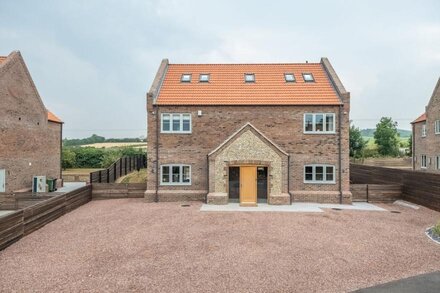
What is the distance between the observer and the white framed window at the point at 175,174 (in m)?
18.7

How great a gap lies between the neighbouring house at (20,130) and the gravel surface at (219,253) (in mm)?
9799

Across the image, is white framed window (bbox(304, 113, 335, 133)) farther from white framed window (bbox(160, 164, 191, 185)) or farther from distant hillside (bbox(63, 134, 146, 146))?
distant hillside (bbox(63, 134, 146, 146))

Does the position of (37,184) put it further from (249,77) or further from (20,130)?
(249,77)

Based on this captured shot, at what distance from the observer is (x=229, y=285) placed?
696 cm

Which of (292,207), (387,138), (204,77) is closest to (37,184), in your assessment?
(204,77)

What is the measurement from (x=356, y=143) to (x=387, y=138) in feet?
36.5

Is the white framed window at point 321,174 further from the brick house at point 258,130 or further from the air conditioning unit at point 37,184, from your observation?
the air conditioning unit at point 37,184

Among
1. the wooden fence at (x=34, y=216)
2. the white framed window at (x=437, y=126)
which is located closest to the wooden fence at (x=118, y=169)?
the wooden fence at (x=34, y=216)

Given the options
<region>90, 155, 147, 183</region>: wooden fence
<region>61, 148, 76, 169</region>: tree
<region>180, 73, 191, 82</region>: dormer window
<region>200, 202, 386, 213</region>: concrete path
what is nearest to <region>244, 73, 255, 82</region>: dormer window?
<region>180, 73, 191, 82</region>: dormer window

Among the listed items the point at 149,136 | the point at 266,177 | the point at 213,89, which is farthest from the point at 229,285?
the point at 213,89

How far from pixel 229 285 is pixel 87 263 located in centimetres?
464

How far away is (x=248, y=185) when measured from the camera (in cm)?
1753

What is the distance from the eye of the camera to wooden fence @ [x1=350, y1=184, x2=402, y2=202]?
60.7 feet

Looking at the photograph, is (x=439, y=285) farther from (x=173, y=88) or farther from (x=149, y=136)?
(x=173, y=88)
